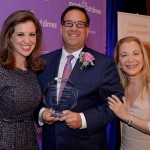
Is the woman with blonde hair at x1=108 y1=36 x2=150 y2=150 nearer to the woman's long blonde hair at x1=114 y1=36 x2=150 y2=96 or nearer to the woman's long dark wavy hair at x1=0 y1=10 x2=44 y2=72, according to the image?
the woman's long blonde hair at x1=114 y1=36 x2=150 y2=96

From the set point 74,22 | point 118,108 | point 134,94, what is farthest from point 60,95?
point 134,94

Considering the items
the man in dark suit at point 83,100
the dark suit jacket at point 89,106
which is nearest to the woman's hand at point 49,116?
the man in dark suit at point 83,100

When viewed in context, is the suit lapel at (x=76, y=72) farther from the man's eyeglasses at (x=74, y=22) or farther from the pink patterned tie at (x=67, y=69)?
the man's eyeglasses at (x=74, y=22)

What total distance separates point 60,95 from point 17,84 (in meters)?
0.32

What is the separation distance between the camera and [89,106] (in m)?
2.28

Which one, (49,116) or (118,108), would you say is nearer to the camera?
(49,116)

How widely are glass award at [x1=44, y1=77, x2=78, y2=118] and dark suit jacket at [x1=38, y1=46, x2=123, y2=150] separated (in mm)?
97

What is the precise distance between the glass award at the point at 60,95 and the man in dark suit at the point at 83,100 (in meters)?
0.06

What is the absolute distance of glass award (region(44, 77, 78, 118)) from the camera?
7.01ft

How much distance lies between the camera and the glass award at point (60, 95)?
214 cm

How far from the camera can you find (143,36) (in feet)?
14.2

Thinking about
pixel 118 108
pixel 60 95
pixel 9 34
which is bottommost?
pixel 118 108

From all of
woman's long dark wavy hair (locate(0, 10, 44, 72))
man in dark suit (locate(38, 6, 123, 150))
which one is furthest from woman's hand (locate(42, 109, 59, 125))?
woman's long dark wavy hair (locate(0, 10, 44, 72))

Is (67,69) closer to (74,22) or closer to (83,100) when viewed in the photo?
(83,100)
